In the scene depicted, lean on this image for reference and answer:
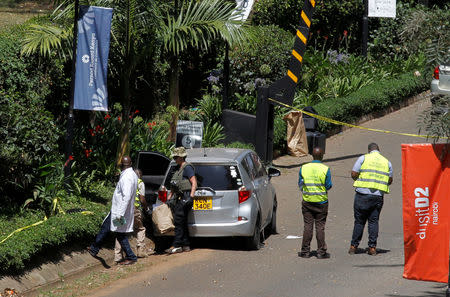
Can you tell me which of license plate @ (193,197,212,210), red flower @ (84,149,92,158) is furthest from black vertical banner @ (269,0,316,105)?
license plate @ (193,197,212,210)

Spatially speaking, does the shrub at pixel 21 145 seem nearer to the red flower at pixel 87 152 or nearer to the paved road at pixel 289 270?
the red flower at pixel 87 152

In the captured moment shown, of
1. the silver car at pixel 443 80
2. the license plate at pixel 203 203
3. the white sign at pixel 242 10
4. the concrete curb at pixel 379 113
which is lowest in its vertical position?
the license plate at pixel 203 203

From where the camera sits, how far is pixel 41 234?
36.9 feet

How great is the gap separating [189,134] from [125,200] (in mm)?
4413

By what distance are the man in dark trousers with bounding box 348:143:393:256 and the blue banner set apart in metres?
4.41

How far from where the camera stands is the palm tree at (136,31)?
1473 cm

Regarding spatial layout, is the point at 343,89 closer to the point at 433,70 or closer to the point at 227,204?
the point at 227,204

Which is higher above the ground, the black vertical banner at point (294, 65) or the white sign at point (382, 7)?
the white sign at point (382, 7)

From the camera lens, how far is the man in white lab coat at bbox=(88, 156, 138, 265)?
12008 millimetres

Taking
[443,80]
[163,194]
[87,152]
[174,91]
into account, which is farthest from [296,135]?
[443,80]

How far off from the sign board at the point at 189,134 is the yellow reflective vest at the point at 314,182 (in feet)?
14.0

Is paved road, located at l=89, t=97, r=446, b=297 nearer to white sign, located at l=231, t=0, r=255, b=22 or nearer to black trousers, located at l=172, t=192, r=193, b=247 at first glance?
black trousers, located at l=172, t=192, r=193, b=247

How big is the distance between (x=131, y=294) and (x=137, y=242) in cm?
213

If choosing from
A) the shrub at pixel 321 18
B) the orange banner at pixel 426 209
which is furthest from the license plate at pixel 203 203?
the shrub at pixel 321 18
